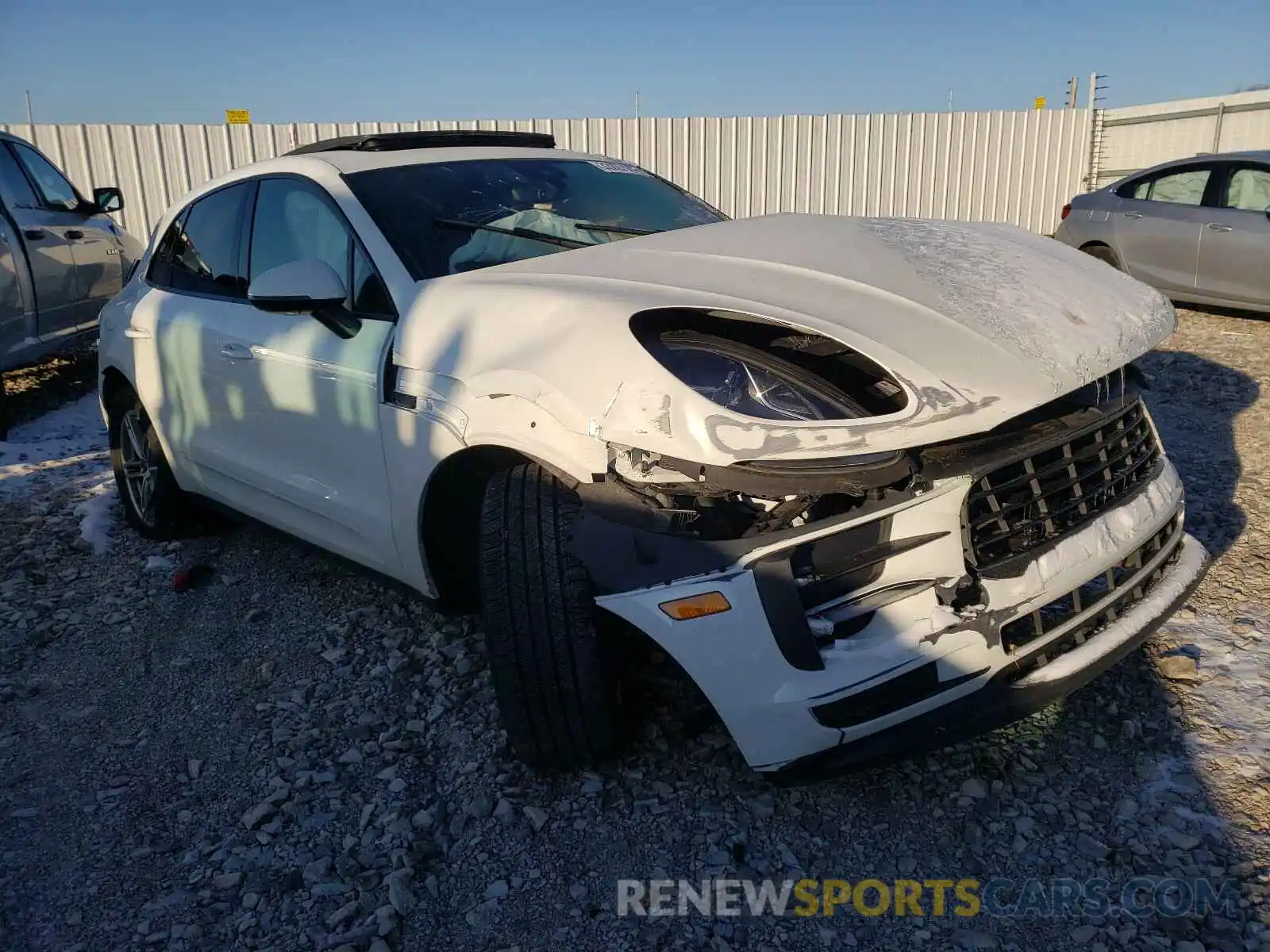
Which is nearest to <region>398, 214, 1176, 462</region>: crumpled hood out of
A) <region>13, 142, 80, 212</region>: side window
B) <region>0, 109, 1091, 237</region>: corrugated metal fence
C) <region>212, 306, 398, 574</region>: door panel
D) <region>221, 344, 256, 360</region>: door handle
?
<region>212, 306, 398, 574</region>: door panel

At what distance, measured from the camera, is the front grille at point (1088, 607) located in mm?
2227

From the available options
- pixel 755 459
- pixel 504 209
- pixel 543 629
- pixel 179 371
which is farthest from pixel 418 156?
pixel 755 459

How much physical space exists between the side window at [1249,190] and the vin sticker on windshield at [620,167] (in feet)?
21.8

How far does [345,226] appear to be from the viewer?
123 inches

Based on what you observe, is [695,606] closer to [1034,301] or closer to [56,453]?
[1034,301]

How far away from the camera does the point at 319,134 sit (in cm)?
1248

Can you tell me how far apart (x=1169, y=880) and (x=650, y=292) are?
1.76 m

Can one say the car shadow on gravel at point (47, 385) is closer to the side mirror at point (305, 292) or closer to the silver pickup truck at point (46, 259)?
the silver pickup truck at point (46, 259)

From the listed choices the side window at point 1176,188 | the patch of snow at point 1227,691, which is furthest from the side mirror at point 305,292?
the side window at point 1176,188

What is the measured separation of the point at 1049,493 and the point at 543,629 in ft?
3.98

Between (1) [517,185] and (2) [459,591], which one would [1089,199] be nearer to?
(1) [517,185]

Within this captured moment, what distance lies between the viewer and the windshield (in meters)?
3.07

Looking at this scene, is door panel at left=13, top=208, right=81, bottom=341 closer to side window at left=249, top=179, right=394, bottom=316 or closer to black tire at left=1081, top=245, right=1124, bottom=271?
side window at left=249, top=179, right=394, bottom=316

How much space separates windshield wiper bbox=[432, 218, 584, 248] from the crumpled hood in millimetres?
243
